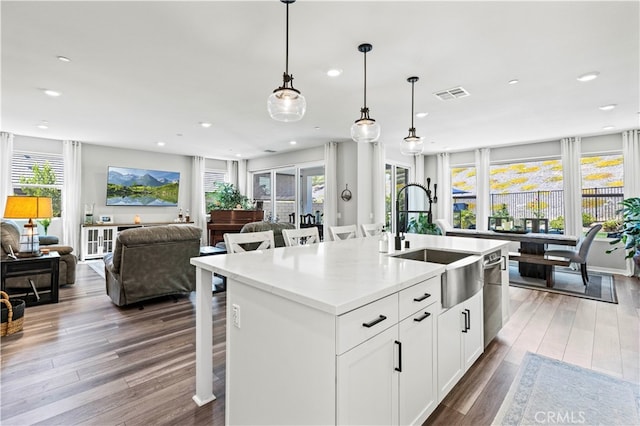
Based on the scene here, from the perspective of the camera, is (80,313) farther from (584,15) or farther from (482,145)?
(482,145)

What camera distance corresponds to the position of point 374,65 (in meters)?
3.02

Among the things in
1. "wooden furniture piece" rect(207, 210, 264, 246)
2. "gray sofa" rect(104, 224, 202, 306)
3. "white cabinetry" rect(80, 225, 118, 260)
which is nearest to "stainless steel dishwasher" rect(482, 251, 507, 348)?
"gray sofa" rect(104, 224, 202, 306)

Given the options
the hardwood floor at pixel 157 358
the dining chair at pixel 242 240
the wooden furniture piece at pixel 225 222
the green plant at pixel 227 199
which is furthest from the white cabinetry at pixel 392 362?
the green plant at pixel 227 199

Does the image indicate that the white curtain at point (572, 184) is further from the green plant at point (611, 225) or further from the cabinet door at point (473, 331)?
the cabinet door at point (473, 331)

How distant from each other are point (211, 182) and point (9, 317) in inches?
260

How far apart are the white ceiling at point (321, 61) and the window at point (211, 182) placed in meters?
3.84

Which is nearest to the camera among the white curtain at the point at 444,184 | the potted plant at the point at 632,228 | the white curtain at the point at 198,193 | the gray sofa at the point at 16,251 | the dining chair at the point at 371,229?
the gray sofa at the point at 16,251

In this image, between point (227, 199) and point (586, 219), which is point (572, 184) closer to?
point (586, 219)

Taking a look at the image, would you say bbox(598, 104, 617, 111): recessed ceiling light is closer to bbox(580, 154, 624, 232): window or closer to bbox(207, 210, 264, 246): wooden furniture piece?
bbox(580, 154, 624, 232): window

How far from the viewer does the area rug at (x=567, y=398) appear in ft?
6.02

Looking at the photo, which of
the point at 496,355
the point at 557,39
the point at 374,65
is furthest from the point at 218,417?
the point at 557,39

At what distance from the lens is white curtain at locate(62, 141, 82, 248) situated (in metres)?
6.70

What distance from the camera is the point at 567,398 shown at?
6.63ft

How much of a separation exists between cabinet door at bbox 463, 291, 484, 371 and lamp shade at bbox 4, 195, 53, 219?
4.59 m
